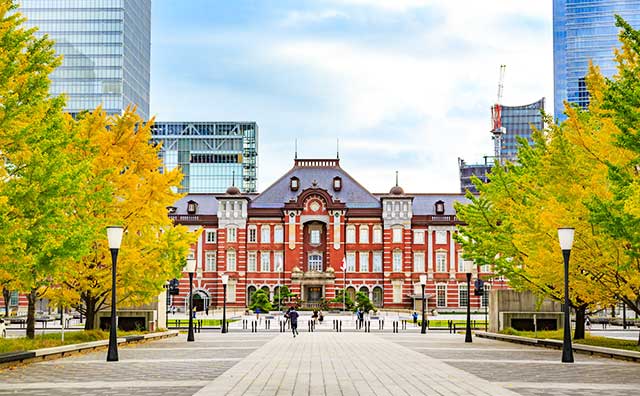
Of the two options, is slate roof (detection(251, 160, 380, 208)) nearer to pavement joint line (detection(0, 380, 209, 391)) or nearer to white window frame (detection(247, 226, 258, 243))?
white window frame (detection(247, 226, 258, 243))

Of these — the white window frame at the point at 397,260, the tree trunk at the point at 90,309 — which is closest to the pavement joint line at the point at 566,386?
the tree trunk at the point at 90,309

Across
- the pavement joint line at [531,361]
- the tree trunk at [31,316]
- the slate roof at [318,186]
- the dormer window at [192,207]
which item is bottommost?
the pavement joint line at [531,361]

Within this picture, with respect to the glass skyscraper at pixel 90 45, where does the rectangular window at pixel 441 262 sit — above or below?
below

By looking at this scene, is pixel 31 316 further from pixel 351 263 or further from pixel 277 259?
pixel 351 263

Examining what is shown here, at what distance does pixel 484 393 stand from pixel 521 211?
20.5m

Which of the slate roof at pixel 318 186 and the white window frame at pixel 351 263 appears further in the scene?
the slate roof at pixel 318 186

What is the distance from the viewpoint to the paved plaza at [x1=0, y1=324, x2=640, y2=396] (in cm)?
1725

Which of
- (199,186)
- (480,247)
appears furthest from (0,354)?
(199,186)

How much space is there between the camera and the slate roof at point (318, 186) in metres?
101

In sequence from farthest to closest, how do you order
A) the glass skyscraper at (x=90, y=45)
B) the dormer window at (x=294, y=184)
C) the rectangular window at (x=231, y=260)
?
the glass skyscraper at (x=90, y=45), the dormer window at (x=294, y=184), the rectangular window at (x=231, y=260)

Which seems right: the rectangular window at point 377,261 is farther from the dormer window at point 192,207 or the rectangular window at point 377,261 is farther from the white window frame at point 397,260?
the dormer window at point 192,207

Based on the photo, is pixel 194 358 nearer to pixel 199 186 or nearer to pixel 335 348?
pixel 335 348

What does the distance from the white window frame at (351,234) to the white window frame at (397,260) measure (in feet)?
15.2

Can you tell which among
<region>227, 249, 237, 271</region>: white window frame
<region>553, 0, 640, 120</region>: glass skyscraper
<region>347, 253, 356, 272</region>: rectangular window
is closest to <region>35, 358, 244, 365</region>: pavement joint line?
<region>347, 253, 356, 272</region>: rectangular window
